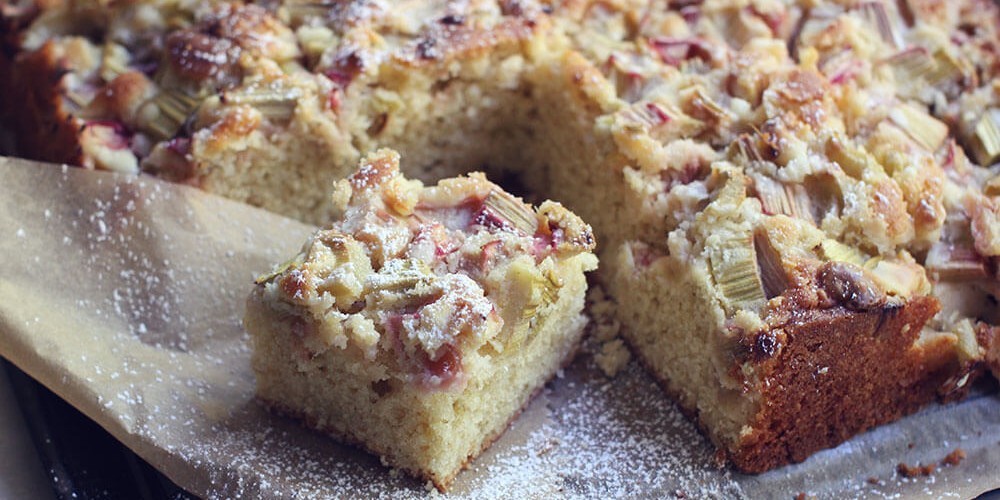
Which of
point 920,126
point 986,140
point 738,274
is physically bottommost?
point 986,140

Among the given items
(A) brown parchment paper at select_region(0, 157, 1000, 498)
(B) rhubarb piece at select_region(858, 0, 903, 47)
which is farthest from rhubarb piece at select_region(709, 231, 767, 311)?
(B) rhubarb piece at select_region(858, 0, 903, 47)

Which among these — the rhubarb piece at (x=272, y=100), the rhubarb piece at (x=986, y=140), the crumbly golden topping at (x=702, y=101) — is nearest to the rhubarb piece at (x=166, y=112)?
the crumbly golden topping at (x=702, y=101)

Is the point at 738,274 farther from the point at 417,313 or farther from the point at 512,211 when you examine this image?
the point at 417,313

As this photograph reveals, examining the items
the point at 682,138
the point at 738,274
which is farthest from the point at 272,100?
the point at 738,274

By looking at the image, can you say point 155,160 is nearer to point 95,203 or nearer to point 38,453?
point 95,203

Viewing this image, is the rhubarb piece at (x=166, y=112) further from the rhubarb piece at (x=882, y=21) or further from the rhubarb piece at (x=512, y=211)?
the rhubarb piece at (x=882, y=21)

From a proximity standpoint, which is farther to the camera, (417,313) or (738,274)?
(738,274)

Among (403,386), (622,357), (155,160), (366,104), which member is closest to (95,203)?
(155,160)

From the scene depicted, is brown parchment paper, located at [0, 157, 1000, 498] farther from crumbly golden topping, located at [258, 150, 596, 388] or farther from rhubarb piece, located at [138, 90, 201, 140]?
crumbly golden topping, located at [258, 150, 596, 388]
